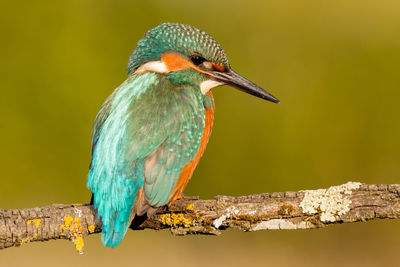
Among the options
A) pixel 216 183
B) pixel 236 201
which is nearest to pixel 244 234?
pixel 216 183

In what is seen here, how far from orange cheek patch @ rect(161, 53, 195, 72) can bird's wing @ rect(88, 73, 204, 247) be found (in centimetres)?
13

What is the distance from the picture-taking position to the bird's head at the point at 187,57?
3.44m

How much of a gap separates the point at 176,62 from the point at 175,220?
3.04 feet

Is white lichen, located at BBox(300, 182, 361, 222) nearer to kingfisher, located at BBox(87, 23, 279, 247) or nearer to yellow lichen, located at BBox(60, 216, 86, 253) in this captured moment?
kingfisher, located at BBox(87, 23, 279, 247)

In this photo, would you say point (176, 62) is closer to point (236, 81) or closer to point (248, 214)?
point (236, 81)

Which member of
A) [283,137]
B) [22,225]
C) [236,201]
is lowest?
[22,225]

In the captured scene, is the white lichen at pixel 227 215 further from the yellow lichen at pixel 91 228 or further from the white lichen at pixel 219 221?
the yellow lichen at pixel 91 228

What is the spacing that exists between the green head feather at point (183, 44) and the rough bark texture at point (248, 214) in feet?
2.86

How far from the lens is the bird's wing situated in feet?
10.00

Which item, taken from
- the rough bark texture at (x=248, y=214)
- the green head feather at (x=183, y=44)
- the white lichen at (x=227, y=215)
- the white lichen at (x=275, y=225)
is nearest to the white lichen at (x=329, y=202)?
the rough bark texture at (x=248, y=214)

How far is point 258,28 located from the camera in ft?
18.6

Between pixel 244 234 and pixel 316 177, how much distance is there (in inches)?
31.9

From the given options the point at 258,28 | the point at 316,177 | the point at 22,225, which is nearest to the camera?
the point at 22,225

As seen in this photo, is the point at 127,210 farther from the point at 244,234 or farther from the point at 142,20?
the point at 142,20
